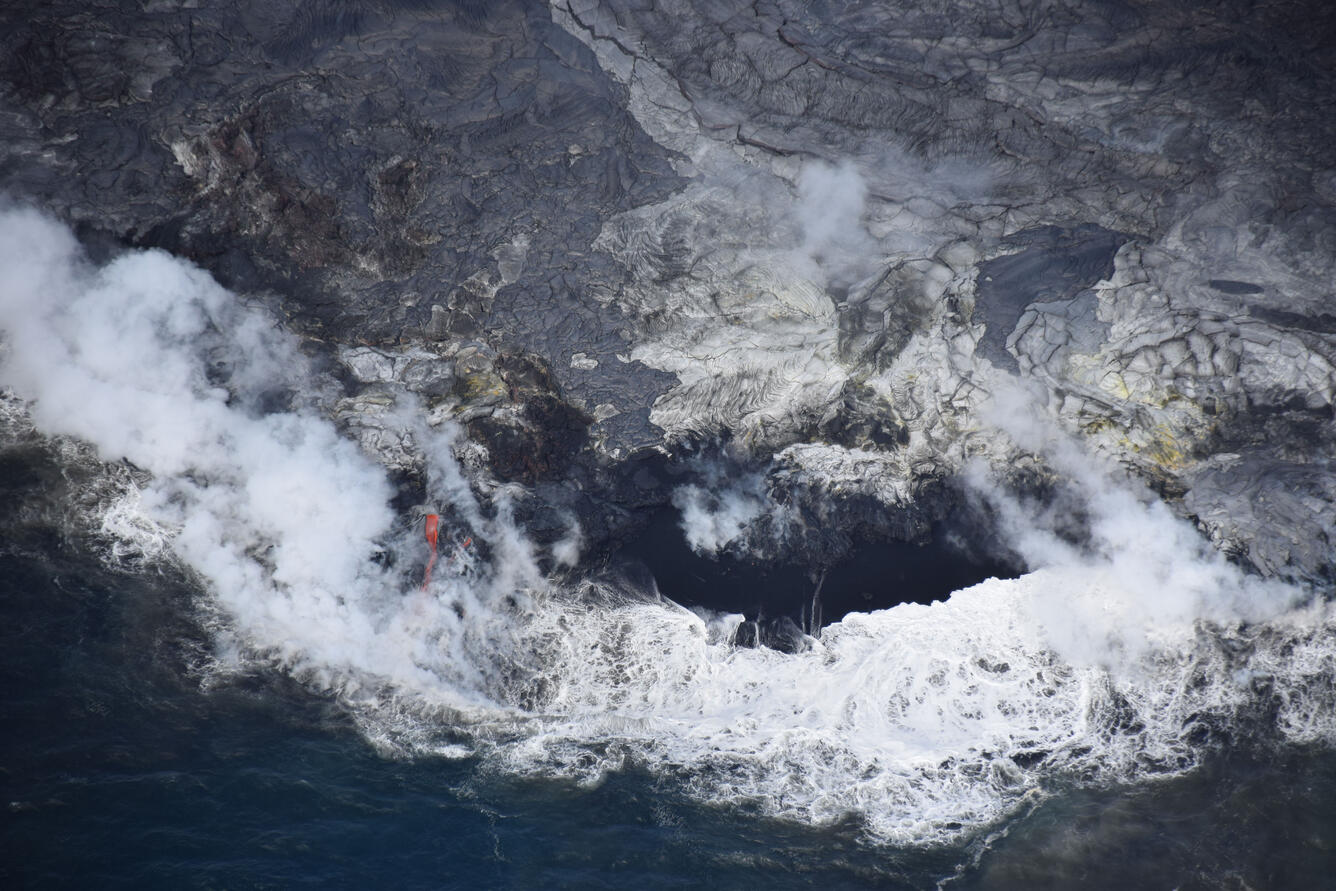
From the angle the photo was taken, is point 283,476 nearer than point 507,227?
Yes

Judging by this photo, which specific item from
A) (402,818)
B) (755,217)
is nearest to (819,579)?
(755,217)

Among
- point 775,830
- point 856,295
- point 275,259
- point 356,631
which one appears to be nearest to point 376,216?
point 275,259

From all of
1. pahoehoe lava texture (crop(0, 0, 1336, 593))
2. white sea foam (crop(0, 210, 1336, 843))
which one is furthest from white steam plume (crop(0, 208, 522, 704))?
pahoehoe lava texture (crop(0, 0, 1336, 593))

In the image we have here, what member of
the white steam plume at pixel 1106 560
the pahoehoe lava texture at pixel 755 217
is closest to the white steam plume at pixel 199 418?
the pahoehoe lava texture at pixel 755 217

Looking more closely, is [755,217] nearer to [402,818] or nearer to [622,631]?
[622,631]

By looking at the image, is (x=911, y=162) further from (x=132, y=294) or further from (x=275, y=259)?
(x=132, y=294)

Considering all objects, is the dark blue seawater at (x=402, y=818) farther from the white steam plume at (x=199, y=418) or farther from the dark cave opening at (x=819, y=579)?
the dark cave opening at (x=819, y=579)
